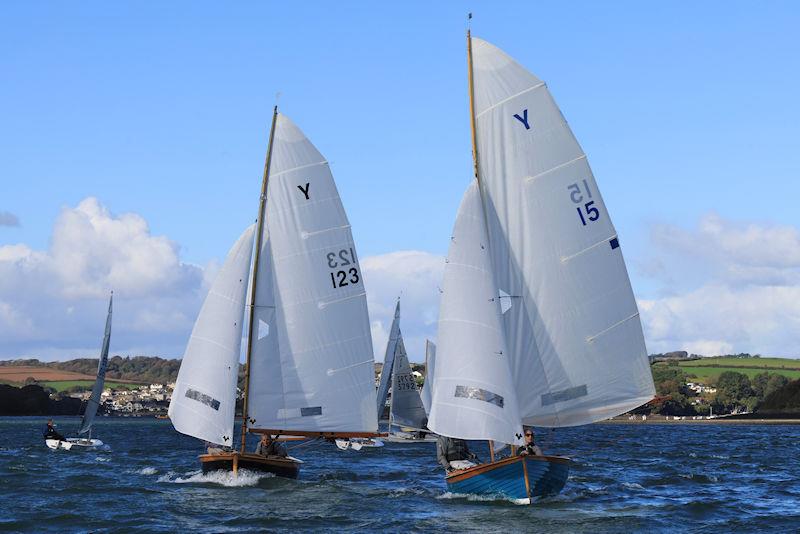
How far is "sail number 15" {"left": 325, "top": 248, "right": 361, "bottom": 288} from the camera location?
44906mm

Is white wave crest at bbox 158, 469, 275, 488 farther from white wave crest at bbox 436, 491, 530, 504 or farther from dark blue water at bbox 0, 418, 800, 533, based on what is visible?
white wave crest at bbox 436, 491, 530, 504

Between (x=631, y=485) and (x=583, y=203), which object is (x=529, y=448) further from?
(x=631, y=485)

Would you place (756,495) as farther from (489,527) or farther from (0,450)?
(0,450)

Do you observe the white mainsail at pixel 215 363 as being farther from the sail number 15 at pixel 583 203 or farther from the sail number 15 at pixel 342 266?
the sail number 15 at pixel 583 203

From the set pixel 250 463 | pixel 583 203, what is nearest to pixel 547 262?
pixel 583 203

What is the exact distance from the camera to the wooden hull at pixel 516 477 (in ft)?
114

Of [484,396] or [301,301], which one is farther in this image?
[301,301]

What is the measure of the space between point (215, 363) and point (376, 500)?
28.5 feet

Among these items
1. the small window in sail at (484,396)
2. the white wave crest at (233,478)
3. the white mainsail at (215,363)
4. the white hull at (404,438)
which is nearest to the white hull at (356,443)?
the white hull at (404,438)

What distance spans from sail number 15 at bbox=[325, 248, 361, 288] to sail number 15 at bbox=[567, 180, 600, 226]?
471 inches

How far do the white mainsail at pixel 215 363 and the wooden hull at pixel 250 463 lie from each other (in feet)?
3.06

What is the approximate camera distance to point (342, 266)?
4503 cm

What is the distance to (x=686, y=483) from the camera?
1895 inches

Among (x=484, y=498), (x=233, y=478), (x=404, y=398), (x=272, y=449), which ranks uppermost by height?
(x=404, y=398)
